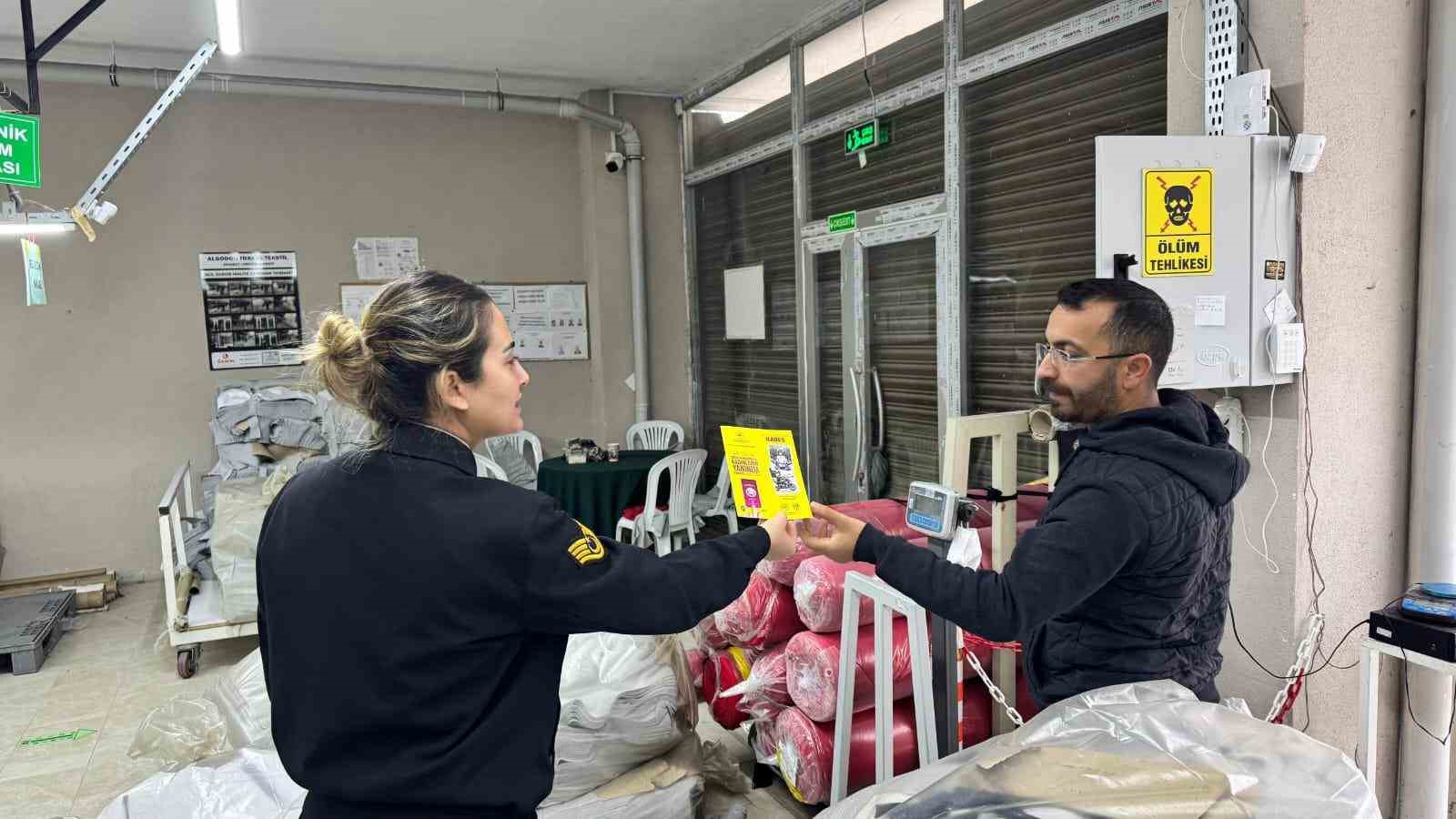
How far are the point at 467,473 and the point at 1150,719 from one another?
3.32 feet

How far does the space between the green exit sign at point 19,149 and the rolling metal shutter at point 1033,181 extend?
3.75 metres

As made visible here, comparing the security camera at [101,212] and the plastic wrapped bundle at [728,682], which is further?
the security camera at [101,212]

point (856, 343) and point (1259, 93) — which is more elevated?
point (1259, 93)

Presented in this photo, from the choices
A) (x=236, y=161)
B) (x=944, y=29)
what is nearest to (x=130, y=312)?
(x=236, y=161)

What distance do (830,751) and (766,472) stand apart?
1.41 m

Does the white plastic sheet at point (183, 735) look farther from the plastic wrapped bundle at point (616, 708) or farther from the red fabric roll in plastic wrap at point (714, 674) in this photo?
the red fabric roll in plastic wrap at point (714, 674)

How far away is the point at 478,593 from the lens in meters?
1.16

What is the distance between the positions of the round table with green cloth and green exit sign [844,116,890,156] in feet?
6.70

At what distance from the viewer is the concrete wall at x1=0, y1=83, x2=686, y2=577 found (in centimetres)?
554

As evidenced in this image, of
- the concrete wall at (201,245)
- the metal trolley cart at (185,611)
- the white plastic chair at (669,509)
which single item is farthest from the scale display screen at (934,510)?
the concrete wall at (201,245)

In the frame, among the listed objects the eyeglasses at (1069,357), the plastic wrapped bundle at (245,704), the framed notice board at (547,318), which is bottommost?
the plastic wrapped bundle at (245,704)

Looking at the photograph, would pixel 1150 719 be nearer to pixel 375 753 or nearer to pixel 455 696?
pixel 455 696

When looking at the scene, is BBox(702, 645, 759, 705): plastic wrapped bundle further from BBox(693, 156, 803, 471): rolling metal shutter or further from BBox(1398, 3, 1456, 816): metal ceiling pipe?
BBox(693, 156, 803, 471): rolling metal shutter

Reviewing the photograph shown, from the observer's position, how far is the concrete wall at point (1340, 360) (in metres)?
2.28
